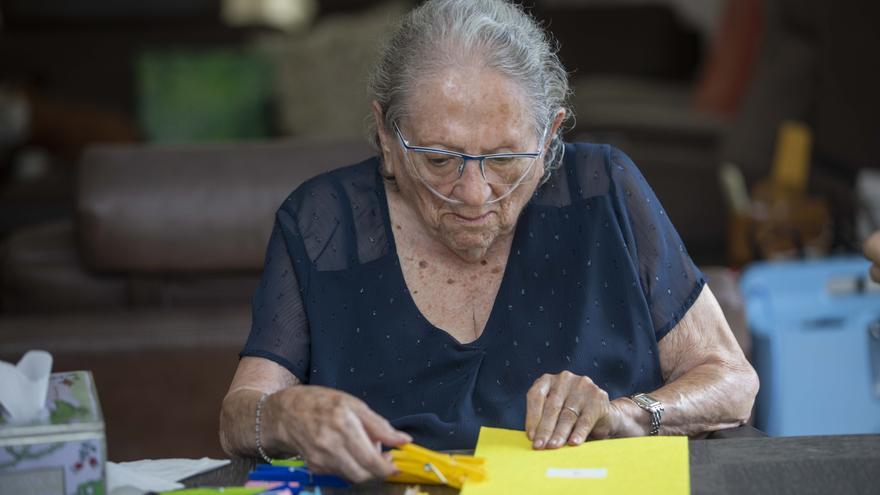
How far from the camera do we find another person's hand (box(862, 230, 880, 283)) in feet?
4.99

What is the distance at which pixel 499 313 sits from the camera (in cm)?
171

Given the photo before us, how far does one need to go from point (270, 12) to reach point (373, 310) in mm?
5165

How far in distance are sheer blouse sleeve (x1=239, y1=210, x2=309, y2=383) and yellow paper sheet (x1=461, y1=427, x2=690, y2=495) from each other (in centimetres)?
37

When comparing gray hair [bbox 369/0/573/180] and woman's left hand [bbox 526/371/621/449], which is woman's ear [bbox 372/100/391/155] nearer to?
gray hair [bbox 369/0/573/180]

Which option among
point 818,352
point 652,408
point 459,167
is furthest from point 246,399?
point 818,352

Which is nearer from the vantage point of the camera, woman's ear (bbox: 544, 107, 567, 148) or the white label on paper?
the white label on paper

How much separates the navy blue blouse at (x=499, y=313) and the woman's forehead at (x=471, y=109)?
22 cm

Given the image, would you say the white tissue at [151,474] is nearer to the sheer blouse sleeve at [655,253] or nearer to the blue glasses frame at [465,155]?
the blue glasses frame at [465,155]

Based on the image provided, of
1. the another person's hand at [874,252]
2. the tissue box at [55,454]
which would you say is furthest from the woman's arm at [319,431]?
the another person's hand at [874,252]

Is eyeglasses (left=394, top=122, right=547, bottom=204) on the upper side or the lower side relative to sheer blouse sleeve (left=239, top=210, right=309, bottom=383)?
upper

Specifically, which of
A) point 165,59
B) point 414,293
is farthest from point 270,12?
point 414,293

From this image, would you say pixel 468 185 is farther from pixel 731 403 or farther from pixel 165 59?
pixel 165 59

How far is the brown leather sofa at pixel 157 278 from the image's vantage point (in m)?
2.25

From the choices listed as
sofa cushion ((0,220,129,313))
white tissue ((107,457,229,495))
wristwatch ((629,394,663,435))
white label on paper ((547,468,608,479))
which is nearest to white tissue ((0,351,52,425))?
white tissue ((107,457,229,495))
